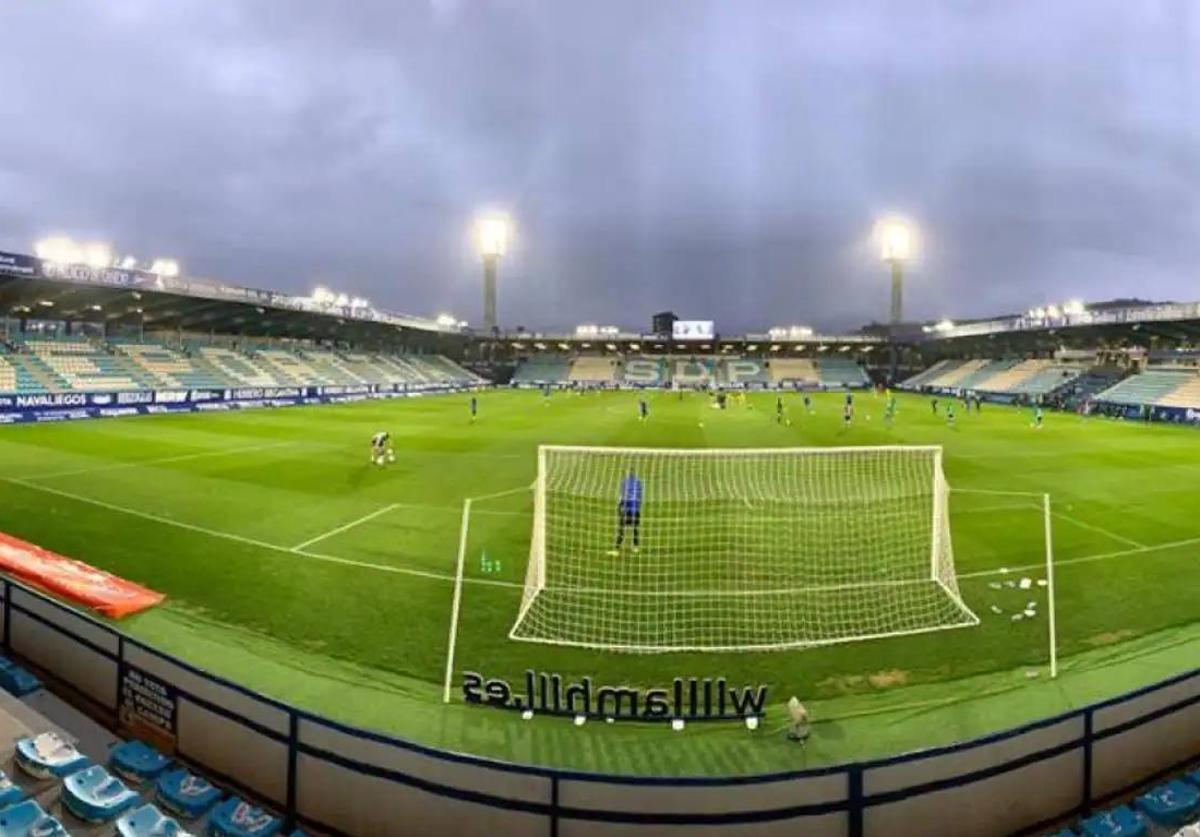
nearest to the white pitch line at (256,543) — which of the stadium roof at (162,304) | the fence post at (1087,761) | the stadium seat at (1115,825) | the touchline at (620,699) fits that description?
the touchline at (620,699)

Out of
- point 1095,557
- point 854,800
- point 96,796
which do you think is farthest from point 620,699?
point 1095,557

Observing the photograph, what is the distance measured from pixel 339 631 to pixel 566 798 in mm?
6140

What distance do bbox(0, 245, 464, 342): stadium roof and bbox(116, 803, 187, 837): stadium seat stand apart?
42566mm

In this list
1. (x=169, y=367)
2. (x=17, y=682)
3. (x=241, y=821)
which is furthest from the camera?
(x=169, y=367)

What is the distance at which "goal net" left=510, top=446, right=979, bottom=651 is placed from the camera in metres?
10.2

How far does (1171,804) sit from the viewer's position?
18.3 feet

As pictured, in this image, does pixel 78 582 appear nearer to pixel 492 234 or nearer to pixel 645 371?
pixel 492 234

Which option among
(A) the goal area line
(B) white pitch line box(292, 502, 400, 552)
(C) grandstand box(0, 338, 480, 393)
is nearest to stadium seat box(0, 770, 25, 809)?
(A) the goal area line

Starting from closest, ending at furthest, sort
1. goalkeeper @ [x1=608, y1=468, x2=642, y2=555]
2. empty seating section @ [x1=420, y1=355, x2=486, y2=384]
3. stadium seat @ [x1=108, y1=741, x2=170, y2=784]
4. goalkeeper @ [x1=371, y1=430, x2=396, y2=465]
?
stadium seat @ [x1=108, y1=741, x2=170, y2=784] → goalkeeper @ [x1=608, y1=468, x2=642, y2=555] → goalkeeper @ [x1=371, y1=430, x2=396, y2=465] → empty seating section @ [x1=420, y1=355, x2=486, y2=384]

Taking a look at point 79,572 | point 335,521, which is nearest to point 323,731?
point 79,572

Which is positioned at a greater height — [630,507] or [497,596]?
[630,507]

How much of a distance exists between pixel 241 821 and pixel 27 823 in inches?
51.7

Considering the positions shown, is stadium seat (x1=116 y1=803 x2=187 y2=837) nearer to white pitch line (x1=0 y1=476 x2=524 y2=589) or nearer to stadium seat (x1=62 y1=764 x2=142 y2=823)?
stadium seat (x1=62 y1=764 x2=142 y2=823)

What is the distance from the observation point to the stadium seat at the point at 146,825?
4.76 m
